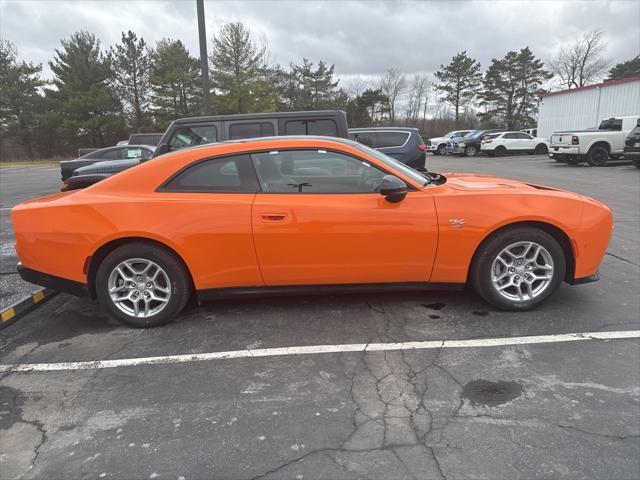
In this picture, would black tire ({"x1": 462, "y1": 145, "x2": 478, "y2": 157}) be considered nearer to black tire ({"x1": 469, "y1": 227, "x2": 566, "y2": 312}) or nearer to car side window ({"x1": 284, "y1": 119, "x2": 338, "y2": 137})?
car side window ({"x1": 284, "y1": 119, "x2": 338, "y2": 137})

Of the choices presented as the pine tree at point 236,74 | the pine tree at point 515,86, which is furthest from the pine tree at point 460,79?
the pine tree at point 236,74

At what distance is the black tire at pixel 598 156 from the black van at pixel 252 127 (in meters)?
16.6

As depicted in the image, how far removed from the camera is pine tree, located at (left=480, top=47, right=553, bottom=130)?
189 ft

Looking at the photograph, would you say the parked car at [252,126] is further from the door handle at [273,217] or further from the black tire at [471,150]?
the black tire at [471,150]

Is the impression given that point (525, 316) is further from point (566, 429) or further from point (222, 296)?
point (222, 296)

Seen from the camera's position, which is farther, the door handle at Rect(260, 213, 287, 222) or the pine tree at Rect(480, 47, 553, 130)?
the pine tree at Rect(480, 47, 553, 130)

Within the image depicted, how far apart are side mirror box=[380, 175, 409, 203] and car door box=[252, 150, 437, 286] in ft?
0.17

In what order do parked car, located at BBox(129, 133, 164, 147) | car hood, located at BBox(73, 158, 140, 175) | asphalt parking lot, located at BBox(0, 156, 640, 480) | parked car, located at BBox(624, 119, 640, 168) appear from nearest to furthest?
asphalt parking lot, located at BBox(0, 156, 640, 480), car hood, located at BBox(73, 158, 140, 175), parked car, located at BBox(624, 119, 640, 168), parked car, located at BBox(129, 133, 164, 147)

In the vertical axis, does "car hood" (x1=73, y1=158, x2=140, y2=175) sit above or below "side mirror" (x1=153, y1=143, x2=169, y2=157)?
below

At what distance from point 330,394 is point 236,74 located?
43140 mm

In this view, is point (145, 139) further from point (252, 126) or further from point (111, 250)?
point (111, 250)

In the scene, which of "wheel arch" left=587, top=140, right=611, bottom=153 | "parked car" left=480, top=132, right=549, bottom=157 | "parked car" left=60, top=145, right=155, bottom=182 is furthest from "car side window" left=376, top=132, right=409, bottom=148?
"parked car" left=480, top=132, right=549, bottom=157

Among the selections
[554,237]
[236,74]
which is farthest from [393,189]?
[236,74]

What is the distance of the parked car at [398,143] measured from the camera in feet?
33.3
